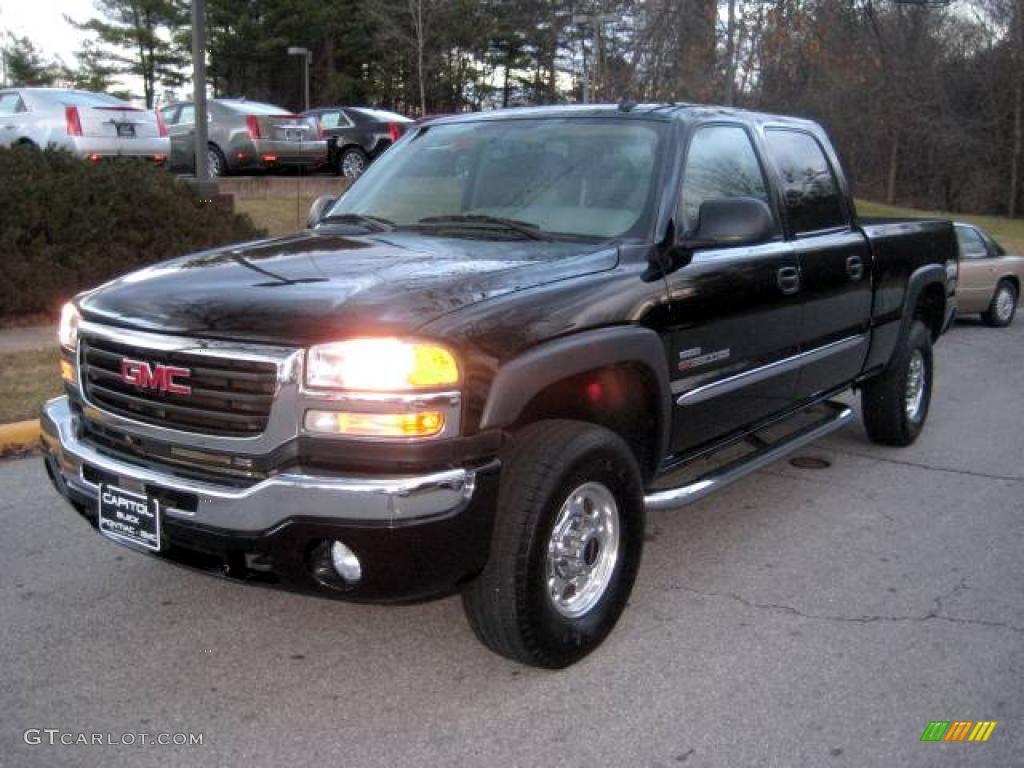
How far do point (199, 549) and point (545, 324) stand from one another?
126 centimetres

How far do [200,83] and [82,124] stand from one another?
358cm

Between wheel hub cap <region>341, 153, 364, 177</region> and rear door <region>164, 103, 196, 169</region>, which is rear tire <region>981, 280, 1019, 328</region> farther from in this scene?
rear door <region>164, 103, 196, 169</region>

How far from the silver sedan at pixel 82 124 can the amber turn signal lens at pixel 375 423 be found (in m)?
12.5

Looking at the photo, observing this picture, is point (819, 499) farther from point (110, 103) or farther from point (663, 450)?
point (110, 103)

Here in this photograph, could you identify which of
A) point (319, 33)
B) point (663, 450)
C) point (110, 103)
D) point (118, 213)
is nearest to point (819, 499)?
point (663, 450)

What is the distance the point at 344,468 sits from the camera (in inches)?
118

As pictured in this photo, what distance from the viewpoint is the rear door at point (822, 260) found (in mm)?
5043

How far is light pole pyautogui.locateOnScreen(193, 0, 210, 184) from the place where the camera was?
1144cm

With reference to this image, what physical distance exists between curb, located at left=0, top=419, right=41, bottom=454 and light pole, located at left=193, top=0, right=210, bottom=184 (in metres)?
6.23

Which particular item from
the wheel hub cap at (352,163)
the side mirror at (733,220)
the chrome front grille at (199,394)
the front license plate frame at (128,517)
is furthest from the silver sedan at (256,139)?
the front license plate frame at (128,517)

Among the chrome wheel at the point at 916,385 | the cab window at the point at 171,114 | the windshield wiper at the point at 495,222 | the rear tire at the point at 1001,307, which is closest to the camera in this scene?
the windshield wiper at the point at 495,222

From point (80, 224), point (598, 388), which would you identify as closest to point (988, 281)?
point (80, 224)

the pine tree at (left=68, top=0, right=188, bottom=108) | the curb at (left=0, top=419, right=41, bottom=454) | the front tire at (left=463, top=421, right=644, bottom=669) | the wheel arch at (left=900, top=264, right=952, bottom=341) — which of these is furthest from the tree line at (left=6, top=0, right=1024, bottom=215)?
the front tire at (left=463, top=421, right=644, bottom=669)

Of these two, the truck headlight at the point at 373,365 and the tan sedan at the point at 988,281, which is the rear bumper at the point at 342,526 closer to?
the truck headlight at the point at 373,365
